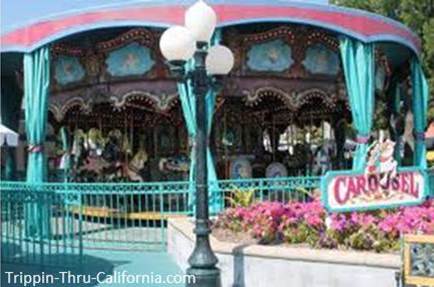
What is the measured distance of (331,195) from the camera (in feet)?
26.6

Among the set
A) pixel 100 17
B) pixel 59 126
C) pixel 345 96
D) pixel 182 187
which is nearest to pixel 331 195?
pixel 182 187

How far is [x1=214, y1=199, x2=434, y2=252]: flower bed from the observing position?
Result: 312 inches

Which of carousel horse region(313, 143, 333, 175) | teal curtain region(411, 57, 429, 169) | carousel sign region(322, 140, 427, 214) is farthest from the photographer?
carousel horse region(313, 143, 333, 175)

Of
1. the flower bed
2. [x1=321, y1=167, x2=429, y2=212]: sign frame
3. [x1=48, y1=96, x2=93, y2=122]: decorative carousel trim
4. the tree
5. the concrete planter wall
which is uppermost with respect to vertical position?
the tree

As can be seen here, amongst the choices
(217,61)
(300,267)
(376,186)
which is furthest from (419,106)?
(300,267)

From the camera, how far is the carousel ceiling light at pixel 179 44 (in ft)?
25.5

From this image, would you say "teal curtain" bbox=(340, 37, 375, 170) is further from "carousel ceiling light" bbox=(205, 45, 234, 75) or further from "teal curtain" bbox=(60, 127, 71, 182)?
"teal curtain" bbox=(60, 127, 71, 182)

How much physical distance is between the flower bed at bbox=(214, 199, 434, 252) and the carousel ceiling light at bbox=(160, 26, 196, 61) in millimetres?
2439

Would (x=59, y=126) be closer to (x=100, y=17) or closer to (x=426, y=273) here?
(x=100, y=17)

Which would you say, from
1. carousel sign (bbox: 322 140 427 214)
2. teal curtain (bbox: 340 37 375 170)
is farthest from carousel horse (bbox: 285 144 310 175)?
carousel sign (bbox: 322 140 427 214)

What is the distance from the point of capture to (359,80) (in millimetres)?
15141

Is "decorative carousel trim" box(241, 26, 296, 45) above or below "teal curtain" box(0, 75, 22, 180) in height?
above

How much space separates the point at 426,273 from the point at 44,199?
288 inches

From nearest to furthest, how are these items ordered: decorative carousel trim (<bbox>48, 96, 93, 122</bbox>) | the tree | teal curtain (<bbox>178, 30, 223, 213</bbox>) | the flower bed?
the flower bed → teal curtain (<bbox>178, 30, 223, 213</bbox>) → decorative carousel trim (<bbox>48, 96, 93, 122</bbox>) → the tree
